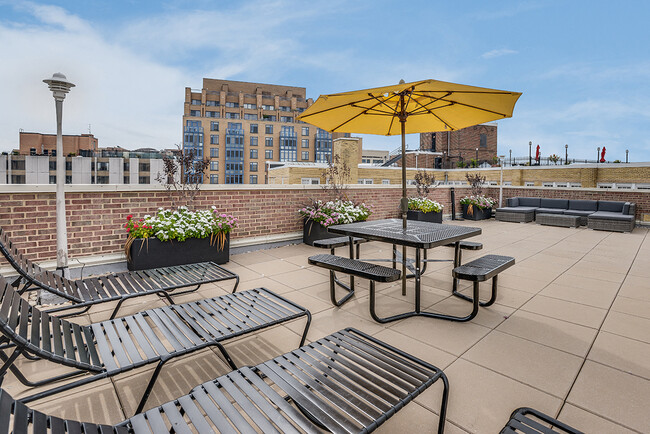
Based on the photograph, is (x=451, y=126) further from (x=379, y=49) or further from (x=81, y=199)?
(x=379, y=49)

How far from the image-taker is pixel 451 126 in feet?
16.2

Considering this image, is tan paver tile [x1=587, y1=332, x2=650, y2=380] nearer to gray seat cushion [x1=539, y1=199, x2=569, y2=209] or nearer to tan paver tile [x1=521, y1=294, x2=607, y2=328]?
tan paver tile [x1=521, y1=294, x2=607, y2=328]

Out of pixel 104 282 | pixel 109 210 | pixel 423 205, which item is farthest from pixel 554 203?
pixel 104 282

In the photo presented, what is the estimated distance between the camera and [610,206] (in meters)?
11.5

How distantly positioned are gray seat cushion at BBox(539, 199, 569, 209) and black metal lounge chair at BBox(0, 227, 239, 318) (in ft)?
44.0

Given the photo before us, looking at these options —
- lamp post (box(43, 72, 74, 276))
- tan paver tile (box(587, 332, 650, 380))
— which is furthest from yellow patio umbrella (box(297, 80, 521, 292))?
lamp post (box(43, 72, 74, 276))

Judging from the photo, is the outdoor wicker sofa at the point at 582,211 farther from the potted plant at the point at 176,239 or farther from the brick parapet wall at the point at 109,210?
the potted plant at the point at 176,239

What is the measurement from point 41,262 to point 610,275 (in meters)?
8.55

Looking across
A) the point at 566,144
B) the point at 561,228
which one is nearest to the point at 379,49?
the point at 566,144

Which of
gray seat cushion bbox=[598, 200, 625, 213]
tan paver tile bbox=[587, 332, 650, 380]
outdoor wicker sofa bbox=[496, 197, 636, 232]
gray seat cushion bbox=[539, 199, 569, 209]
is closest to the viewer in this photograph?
tan paver tile bbox=[587, 332, 650, 380]

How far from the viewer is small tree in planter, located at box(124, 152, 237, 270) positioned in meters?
5.06

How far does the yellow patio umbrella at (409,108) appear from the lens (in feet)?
11.5

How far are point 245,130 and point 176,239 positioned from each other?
2625 inches

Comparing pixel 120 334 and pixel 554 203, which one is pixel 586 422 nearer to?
pixel 120 334
